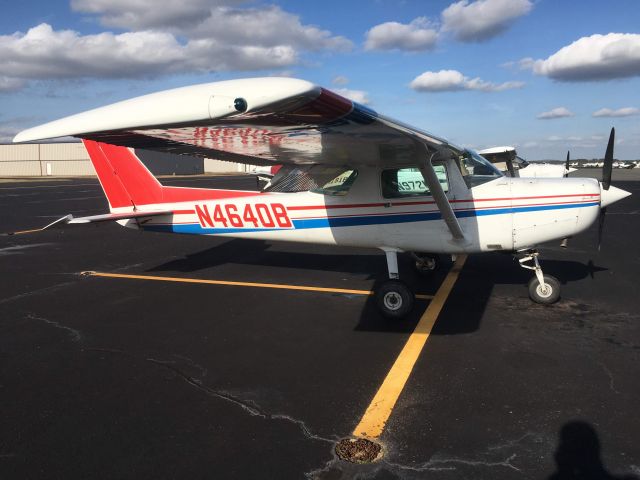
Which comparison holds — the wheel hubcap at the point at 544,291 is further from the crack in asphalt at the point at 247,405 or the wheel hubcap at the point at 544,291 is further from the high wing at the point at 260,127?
the crack in asphalt at the point at 247,405

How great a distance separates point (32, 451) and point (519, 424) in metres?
3.20

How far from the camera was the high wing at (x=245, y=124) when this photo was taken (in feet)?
8.32

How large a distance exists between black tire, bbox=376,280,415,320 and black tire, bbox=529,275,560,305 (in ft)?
5.79

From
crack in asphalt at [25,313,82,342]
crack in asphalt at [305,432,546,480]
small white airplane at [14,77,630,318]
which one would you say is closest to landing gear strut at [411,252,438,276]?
small white airplane at [14,77,630,318]

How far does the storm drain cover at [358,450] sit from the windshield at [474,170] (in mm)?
3736

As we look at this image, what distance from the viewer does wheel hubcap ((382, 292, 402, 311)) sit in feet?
17.7

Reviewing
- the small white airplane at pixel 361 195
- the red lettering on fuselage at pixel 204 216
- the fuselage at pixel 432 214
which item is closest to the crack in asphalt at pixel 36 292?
the small white airplane at pixel 361 195

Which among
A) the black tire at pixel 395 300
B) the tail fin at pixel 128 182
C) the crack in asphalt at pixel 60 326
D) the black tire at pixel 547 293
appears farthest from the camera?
the tail fin at pixel 128 182

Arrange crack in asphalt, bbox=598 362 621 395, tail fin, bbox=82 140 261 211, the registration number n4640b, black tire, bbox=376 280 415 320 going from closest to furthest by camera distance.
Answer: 1. crack in asphalt, bbox=598 362 621 395
2. black tire, bbox=376 280 415 320
3. the registration number n4640b
4. tail fin, bbox=82 140 261 211

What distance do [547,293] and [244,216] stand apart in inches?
162

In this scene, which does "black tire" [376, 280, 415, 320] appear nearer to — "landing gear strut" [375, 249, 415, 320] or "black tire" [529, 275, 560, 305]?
"landing gear strut" [375, 249, 415, 320]

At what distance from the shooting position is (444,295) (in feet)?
21.1

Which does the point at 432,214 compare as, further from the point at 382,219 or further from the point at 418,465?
the point at 418,465

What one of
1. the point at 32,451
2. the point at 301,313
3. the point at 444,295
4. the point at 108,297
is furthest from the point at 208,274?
the point at 32,451
